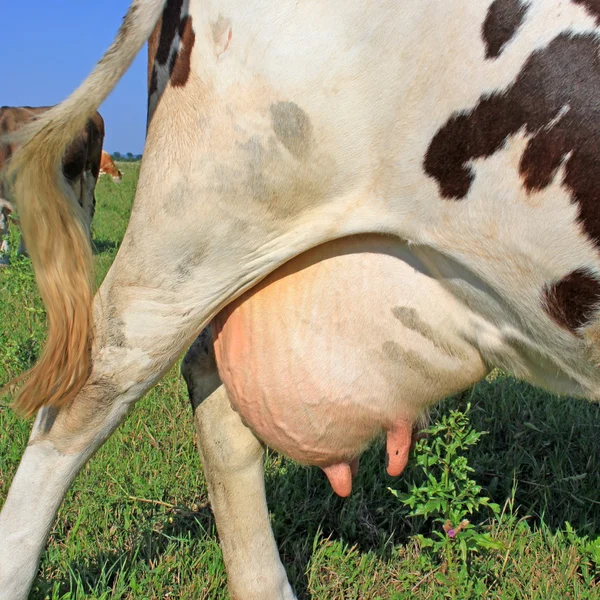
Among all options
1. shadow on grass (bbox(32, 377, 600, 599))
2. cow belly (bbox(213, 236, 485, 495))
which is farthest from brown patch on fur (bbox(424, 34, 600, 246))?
shadow on grass (bbox(32, 377, 600, 599))

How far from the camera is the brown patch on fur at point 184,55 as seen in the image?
1.66m

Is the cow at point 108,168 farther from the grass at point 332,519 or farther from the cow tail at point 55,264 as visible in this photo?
the cow tail at point 55,264

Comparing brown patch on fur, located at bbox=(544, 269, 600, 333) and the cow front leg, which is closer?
brown patch on fur, located at bbox=(544, 269, 600, 333)

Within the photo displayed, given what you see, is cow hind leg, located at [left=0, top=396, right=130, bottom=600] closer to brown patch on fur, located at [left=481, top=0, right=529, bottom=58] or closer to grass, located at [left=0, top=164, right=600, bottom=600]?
grass, located at [left=0, top=164, right=600, bottom=600]

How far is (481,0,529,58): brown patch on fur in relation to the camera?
1.44 meters

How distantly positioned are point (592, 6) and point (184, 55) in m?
0.81

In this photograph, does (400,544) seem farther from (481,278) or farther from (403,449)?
(481,278)

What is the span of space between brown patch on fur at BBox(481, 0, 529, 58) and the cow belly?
0.47 metres

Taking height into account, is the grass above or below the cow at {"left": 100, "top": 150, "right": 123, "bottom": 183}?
below

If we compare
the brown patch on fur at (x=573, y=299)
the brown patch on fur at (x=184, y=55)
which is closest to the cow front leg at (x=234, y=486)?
the brown patch on fur at (x=184, y=55)

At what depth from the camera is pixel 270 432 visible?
6.73ft

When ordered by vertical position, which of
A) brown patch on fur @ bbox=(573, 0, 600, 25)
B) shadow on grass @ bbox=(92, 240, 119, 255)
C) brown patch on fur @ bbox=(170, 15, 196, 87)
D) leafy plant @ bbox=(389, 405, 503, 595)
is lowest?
leafy plant @ bbox=(389, 405, 503, 595)

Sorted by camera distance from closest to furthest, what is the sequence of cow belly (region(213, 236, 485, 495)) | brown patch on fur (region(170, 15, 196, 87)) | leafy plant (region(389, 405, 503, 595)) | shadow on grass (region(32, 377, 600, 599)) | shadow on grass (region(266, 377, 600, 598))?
1. brown patch on fur (region(170, 15, 196, 87))
2. cow belly (region(213, 236, 485, 495))
3. leafy plant (region(389, 405, 503, 595))
4. shadow on grass (region(32, 377, 600, 599))
5. shadow on grass (region(266, 377, 600, 598))

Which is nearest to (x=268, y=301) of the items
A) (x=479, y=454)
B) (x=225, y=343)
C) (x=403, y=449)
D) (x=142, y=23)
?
(x=225, y=343)
